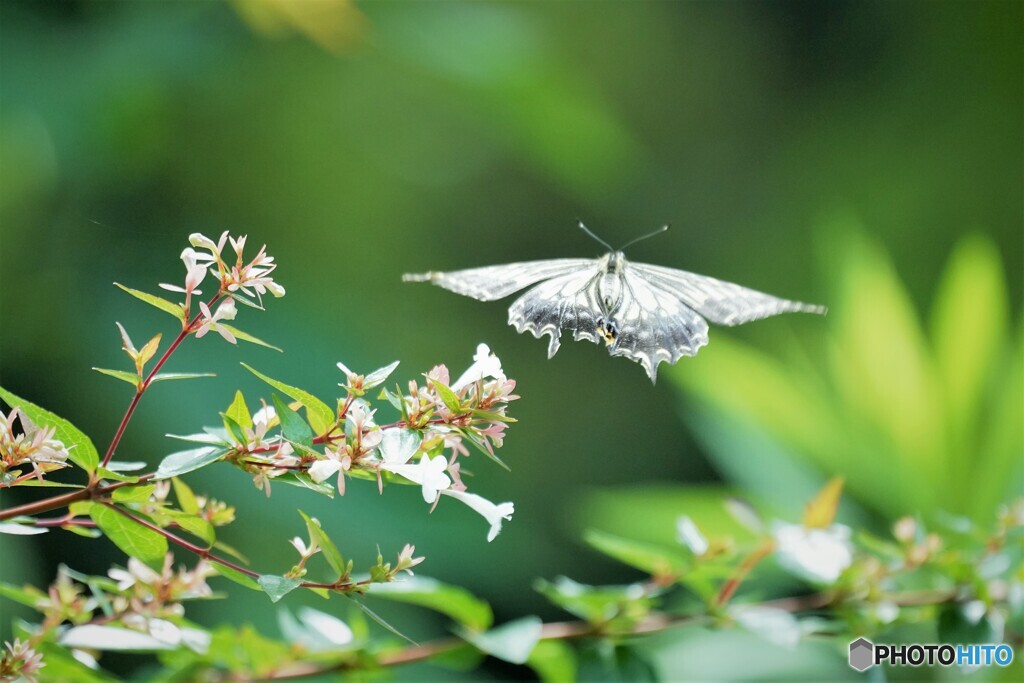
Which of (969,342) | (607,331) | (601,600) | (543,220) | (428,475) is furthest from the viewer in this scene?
(543,220)

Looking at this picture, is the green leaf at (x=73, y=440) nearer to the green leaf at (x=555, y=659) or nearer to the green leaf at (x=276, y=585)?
the green leaf at (x=276, y=585)

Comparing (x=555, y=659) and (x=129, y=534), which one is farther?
(x=555, y=659)

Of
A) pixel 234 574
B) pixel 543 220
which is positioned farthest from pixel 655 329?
pixel 543 220

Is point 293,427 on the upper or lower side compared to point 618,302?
lower

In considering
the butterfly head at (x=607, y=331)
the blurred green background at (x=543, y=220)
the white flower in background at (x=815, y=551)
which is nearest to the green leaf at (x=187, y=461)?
the butterfly head at (x=607, y=331)

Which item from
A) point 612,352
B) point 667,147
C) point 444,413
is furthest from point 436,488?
point 667,147

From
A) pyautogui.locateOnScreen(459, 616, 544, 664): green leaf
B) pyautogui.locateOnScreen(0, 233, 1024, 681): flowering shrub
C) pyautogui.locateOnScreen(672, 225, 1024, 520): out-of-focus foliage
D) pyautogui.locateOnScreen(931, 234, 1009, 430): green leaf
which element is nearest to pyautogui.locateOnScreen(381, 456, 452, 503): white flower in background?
pyautogui.locateOnScreen(0, 233, 1024, 681): flowering shrub

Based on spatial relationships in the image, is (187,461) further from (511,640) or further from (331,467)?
(511,640)
